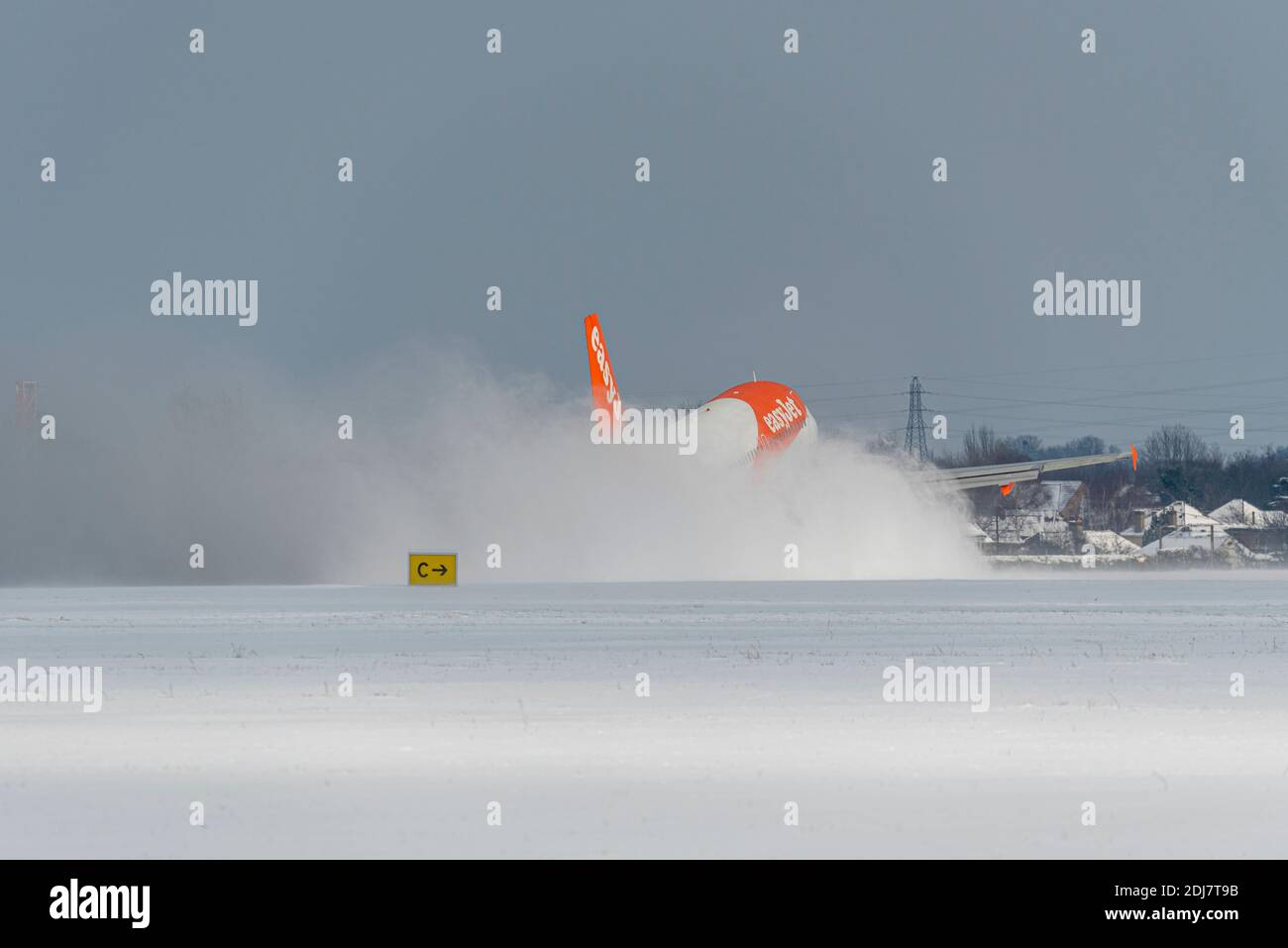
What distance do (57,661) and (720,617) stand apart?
12.9m

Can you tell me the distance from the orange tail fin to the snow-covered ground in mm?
21143

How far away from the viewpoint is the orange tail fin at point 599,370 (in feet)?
167

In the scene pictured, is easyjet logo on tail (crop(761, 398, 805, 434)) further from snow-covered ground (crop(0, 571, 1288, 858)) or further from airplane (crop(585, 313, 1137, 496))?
snow-covered ground (crop(0, 571, 1288, 858))

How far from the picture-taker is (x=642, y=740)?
1521cm

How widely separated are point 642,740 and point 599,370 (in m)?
37.1

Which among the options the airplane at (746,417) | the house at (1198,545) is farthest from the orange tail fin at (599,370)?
the house at (1198,545)

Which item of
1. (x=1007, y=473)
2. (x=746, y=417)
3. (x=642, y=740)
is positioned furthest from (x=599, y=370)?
(x=642, y=740)

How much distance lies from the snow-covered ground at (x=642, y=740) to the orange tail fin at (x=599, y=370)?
2114 centimetres

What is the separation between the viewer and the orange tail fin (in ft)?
167

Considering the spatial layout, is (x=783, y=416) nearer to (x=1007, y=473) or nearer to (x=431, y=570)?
(x=1007, y=473)

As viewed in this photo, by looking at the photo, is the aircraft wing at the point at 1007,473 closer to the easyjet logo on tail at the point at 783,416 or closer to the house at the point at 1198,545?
the easyjet logo on tail at the point at 783,416
